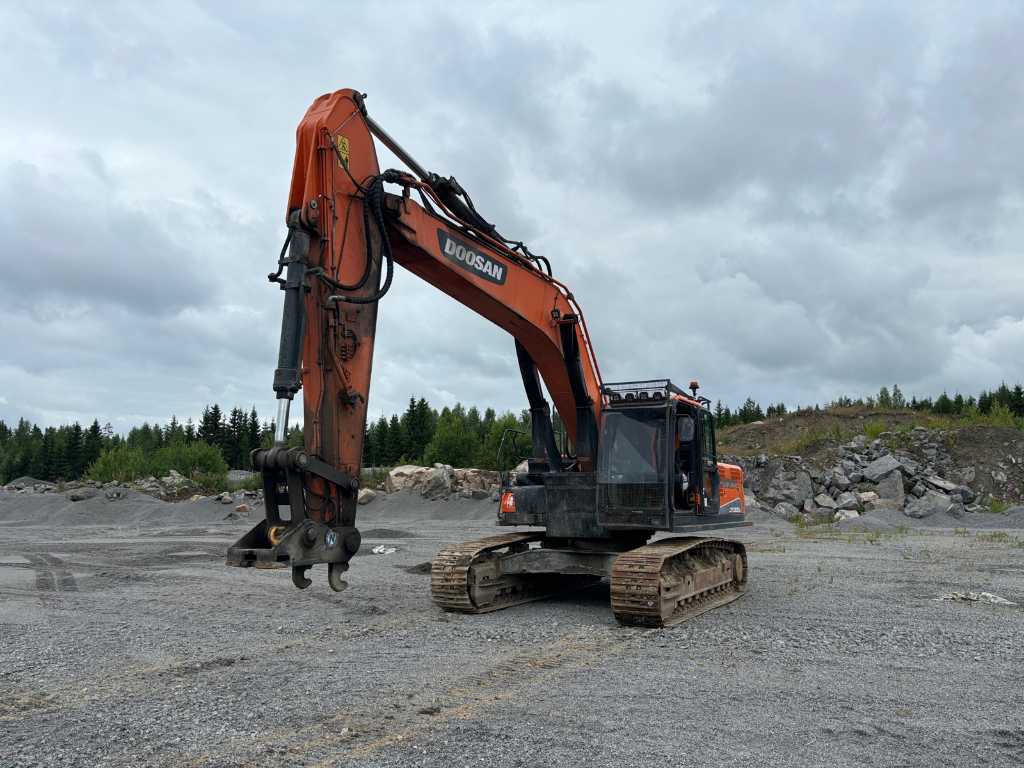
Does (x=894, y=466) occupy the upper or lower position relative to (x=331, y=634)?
upper

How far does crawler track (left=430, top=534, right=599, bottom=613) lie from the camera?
9.53m

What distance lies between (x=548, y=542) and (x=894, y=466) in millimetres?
24066

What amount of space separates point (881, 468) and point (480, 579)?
25.1 metres

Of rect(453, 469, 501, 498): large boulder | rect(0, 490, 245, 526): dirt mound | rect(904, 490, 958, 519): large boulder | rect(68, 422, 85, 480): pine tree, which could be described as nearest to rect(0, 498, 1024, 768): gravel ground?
rect(904, 490, 958, 519): large boulder

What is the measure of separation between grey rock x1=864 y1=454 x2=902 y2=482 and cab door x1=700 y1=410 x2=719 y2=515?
22470 mm

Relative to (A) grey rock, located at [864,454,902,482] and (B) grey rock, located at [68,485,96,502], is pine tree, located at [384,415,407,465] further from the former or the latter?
(A) grey rock, located at [864,454,902,482]

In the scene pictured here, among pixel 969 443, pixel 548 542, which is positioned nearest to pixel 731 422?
pixel 969 443

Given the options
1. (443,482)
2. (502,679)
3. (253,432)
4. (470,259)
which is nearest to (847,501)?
(443,482)

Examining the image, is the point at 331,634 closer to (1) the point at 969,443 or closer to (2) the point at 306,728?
(2) the point at 306,728

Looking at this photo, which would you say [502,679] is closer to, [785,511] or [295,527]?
[295,527]

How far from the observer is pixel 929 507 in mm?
27109

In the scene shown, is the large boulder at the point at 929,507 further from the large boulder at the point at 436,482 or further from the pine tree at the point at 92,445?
the pine tree at the point at 92,445

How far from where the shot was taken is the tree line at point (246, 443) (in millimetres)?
60219

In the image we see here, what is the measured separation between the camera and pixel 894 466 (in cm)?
3038
